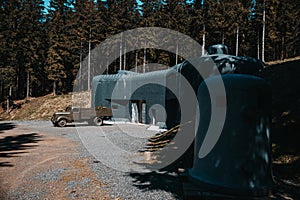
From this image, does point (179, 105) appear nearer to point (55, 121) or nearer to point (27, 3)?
point (55, 121)

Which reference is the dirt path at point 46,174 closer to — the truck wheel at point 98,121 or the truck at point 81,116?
the truck at point 81,116

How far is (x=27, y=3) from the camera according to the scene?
49906mm

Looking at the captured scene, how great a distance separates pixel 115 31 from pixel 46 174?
35.2 metres

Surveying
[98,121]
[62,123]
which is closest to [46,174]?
[62,123]

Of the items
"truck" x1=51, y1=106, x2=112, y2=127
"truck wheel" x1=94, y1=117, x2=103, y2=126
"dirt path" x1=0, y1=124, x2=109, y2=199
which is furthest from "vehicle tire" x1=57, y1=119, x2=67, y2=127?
"dirt path" x1=0, y1=124, x2=109, y2=199

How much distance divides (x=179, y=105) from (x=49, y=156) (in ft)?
32.6

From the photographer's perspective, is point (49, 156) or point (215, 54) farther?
point (215, 54)

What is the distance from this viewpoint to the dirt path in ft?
21.1

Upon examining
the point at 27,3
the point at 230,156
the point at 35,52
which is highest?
the point at 27,3

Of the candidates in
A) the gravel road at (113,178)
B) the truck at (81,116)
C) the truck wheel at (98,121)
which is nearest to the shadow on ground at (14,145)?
the gravel road at (113,178)

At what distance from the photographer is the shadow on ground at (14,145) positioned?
440 inches

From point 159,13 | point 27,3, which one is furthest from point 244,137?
point 27,3

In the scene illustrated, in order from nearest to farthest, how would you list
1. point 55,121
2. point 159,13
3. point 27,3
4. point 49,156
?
1. point 49,156
2. point 55,121
3. point 159,13
4. point 27,3

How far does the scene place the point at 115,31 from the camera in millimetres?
40531
